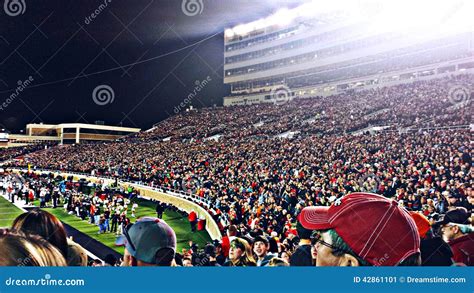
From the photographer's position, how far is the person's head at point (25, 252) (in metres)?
1.18

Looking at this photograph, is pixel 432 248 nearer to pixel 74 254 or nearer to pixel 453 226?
pixel 453 226

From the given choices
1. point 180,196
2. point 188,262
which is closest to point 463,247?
point 188,262

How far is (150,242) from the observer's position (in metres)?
1.78

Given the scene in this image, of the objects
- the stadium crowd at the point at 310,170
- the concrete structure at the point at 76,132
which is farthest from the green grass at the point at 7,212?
the concrete structure at the point at 76,132

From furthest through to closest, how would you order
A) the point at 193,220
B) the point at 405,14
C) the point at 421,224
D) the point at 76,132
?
the point at 405,14, the point at 76,132, the point at 193,220, the point at 421,224

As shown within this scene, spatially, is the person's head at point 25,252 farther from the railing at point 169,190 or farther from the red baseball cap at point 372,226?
the railing at point 169,190

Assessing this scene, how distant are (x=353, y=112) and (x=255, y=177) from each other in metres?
6.44

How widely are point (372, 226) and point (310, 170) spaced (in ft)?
19.5

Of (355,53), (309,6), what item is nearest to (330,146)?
(355,53)

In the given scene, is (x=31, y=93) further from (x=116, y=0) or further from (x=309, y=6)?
(x=309, y=6)

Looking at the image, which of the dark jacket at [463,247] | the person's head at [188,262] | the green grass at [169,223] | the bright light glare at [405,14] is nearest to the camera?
the dark jacket at [463,247]

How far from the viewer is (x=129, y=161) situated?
11.5 metres

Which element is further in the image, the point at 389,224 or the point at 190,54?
the point at 190,54

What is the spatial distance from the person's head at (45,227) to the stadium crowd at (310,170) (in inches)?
11.7
